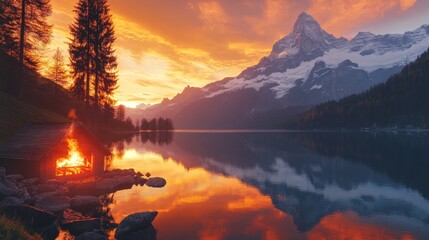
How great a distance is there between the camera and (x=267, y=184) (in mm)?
34656

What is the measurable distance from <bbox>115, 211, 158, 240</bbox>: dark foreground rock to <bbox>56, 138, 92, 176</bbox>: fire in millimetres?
13848

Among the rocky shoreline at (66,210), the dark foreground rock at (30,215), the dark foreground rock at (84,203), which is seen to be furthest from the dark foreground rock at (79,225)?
the dark foreground rock at (84,203)

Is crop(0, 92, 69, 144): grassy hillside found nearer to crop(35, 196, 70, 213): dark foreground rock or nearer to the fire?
the fire

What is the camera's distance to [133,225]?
17234 mm

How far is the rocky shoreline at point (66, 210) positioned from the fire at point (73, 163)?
3.45ft

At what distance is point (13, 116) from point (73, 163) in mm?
10375

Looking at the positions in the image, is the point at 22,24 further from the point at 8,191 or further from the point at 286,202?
the point at 286,202

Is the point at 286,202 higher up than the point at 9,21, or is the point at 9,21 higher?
the point at 9,21

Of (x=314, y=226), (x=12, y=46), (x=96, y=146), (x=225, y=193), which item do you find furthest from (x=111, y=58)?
(x=314, y=226)

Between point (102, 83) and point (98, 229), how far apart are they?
118 ft

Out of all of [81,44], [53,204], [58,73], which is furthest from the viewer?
[58,73]

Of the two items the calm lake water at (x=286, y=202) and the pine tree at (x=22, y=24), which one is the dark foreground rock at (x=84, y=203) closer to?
the calm lake water at (x=286, y=202)

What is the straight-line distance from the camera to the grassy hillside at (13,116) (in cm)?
3093

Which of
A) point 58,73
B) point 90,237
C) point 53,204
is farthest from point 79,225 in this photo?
point 58,73
